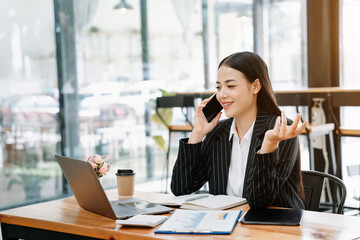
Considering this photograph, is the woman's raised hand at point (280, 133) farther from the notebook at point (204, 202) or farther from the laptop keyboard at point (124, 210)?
the laptop keyboard at point (124, 210)

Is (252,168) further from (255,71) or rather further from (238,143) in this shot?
(255,71)

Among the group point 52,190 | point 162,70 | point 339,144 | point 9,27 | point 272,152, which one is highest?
point 9,27

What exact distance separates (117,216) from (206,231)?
410 mm

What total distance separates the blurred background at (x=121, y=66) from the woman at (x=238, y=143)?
2601mm

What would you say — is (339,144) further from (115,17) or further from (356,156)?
(115,17)

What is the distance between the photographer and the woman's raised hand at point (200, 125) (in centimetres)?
249

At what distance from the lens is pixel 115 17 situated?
5.51 meters

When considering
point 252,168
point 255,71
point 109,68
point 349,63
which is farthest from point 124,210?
point 349,63

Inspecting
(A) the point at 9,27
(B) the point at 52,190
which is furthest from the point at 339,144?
(A) the point at 9,27

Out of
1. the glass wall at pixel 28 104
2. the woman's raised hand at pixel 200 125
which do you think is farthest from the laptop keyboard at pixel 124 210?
the glass wall at pixel 28 104

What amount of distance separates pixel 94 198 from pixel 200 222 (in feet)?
1.47

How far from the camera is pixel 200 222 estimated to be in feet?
5.87

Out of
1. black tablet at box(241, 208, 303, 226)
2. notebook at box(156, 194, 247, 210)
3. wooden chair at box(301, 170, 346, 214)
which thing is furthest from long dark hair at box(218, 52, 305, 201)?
black tablet at box(241, 208, 303, 226)

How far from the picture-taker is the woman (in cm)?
225
